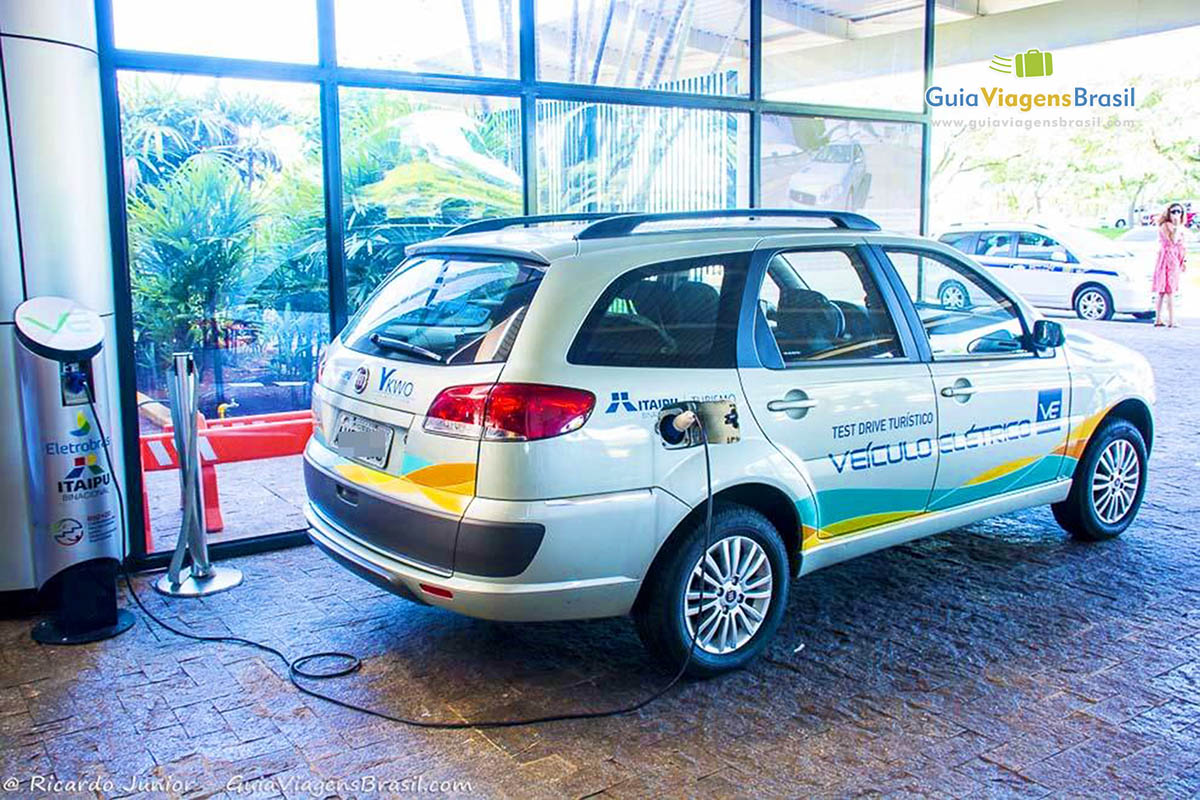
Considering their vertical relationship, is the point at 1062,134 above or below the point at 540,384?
above

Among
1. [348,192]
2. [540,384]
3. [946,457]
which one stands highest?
[348,192]

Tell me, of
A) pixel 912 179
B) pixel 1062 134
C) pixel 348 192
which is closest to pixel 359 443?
pixel 348 192

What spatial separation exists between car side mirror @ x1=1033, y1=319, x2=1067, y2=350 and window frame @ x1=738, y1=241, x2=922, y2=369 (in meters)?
0.86

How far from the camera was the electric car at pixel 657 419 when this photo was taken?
141 inches

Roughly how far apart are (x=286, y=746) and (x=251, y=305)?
284 cm

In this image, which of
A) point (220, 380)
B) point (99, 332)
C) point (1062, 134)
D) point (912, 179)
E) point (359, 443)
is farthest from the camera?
point (1062, 134)

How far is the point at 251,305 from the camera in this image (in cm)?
573

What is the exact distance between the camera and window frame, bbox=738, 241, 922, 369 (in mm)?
4099

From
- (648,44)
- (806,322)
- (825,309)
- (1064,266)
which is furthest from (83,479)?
(1064,266)

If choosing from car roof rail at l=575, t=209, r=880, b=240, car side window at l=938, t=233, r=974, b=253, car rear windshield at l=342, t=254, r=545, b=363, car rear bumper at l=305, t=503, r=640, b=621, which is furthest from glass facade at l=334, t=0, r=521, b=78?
car side window at l=938, t=233, r=974, b=253

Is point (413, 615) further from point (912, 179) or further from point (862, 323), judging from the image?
point (912, 179)

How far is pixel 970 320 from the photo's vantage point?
5090 millimetres

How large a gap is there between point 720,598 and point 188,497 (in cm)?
262

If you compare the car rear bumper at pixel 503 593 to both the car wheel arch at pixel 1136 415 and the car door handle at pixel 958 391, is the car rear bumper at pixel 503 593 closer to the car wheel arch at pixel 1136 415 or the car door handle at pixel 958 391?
the car door handle at pixel 958 391
